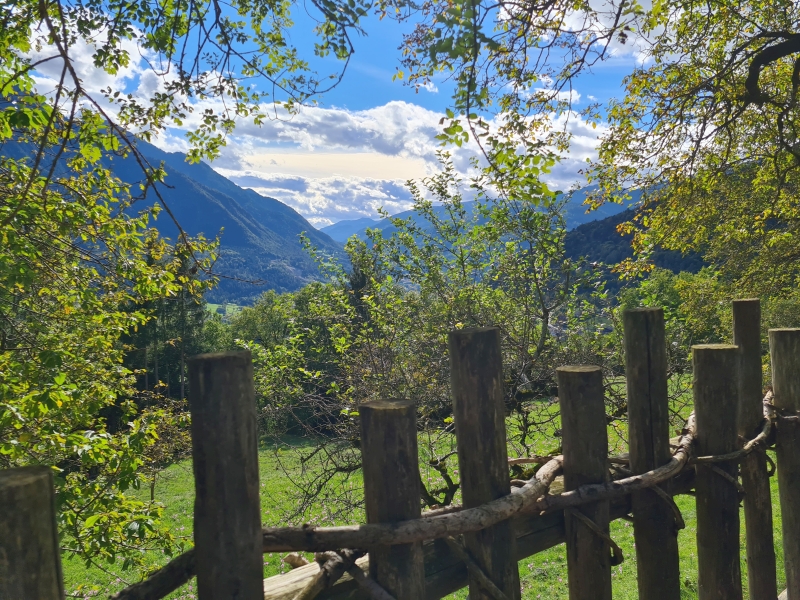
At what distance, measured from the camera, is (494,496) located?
75.5 inches

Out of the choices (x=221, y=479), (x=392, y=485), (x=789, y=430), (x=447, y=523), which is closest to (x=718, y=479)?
(x=789, y=430)

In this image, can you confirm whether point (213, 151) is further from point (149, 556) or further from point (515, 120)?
point (149, 556)

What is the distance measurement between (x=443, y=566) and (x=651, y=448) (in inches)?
46.9

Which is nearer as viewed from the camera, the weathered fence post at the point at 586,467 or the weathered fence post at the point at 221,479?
the weathered fence post at the point at 221,479

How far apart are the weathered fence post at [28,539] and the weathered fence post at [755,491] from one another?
3.27 metres

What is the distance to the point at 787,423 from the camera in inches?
126

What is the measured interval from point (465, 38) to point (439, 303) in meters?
4.48

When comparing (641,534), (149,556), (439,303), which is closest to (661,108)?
(439,303)

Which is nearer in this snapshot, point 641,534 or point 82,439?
point 641,534

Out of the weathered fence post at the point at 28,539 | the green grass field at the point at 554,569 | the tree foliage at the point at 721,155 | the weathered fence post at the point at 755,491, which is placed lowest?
the green grass field at the point at 554,569

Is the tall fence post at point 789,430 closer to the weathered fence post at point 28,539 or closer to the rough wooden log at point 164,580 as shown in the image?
the rough wooden log at point 164,580

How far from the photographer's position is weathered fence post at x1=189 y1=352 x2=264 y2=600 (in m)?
1.41

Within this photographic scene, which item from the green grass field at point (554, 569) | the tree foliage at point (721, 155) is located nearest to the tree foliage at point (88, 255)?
the green grass field at point (554, 569)

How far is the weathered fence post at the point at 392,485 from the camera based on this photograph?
1686mm
